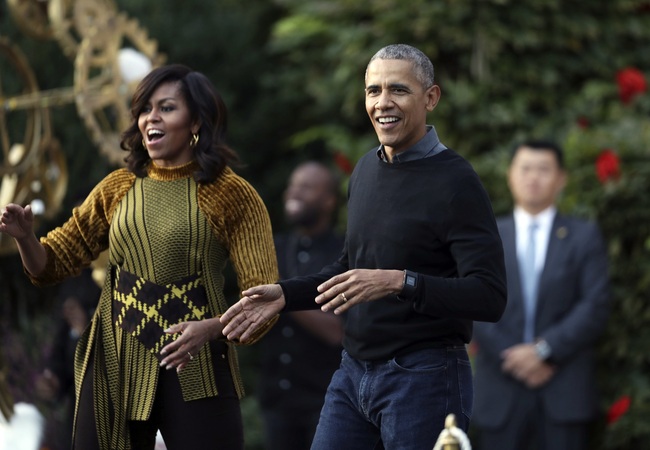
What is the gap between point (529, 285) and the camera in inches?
293

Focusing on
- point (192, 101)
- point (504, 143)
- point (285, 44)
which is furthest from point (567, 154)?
point (192, 101)

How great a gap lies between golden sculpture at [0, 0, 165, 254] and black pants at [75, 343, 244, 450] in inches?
88.8

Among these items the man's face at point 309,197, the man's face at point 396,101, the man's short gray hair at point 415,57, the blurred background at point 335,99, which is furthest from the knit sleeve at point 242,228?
the man's face at point 309,197

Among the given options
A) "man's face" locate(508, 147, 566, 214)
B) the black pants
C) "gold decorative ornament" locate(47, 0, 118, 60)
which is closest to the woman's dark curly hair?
the black pants

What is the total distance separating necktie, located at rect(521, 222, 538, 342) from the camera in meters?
7.40

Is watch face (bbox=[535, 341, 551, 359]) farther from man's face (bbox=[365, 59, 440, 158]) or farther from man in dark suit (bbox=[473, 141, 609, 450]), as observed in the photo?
man's face (bbox=[365, 59, 440, 158])

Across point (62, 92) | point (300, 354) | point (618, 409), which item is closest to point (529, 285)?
point (618, 409)

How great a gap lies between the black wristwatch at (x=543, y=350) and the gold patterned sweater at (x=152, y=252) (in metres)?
2.90

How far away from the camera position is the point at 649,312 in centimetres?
788

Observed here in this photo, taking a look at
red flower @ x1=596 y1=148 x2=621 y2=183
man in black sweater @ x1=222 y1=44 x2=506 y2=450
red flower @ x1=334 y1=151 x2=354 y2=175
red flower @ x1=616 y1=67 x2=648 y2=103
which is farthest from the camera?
red flower @ x1=334 y1=151 x2=354 y2=175

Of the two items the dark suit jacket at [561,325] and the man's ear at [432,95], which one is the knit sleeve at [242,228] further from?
the dark suit jacket at [561,325]

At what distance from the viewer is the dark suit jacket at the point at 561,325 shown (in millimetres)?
7316

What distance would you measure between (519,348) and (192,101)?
10.3ft

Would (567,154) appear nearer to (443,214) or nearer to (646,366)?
(646,366)
